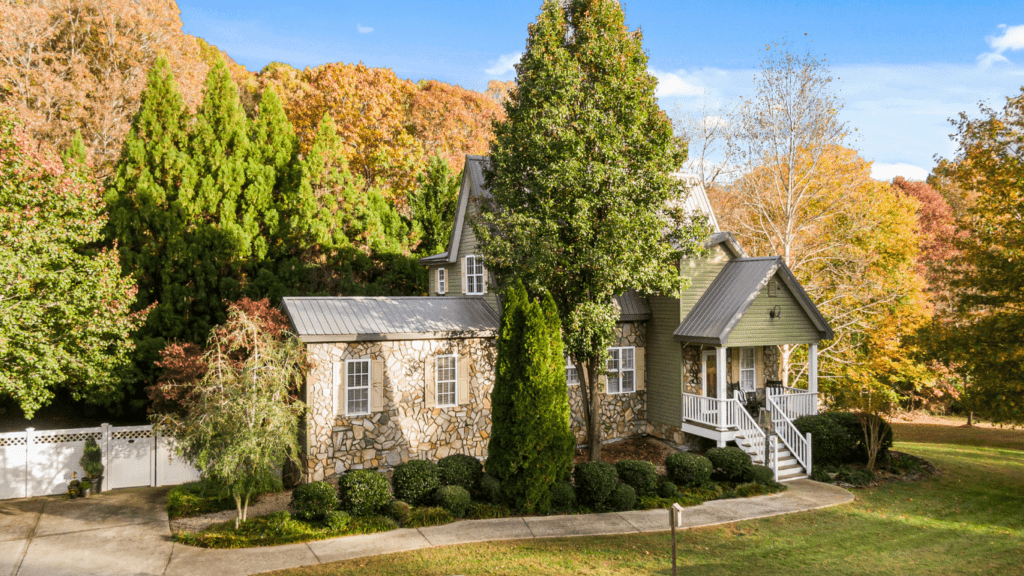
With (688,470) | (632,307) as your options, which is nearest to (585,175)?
(632,307)

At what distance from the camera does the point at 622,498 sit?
12.4 meters

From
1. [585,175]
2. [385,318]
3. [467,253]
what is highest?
[585,175]

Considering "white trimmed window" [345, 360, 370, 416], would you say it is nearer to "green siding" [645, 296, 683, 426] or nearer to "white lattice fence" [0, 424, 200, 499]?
"white lattice fence" [0, 424, 200, 499]

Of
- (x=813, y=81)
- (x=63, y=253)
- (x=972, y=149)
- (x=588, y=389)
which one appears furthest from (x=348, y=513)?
(x=813, y=81)

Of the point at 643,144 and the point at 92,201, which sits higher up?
the point at 643,144

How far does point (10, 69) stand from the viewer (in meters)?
21.8

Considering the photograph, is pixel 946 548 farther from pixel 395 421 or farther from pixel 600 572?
pixel 395 421

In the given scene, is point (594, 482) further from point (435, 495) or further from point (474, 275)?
point (474, 275)

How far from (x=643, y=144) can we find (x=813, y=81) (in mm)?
10866

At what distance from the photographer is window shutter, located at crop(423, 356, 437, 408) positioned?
15.0 meters

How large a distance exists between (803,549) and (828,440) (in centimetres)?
616

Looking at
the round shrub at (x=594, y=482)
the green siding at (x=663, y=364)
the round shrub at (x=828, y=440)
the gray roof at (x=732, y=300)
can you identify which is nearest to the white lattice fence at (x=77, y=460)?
the round shrub at (x=594, y=482)

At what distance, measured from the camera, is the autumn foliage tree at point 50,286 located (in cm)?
1230

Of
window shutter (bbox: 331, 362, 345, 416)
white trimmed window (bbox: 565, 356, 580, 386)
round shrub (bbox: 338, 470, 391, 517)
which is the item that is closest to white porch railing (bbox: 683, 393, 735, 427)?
white trimmed window (bbox: 565, 356, 580, 386)
